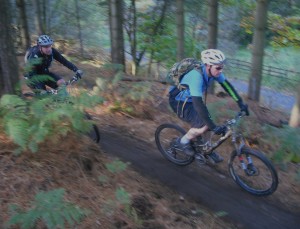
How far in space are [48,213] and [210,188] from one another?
3.37m

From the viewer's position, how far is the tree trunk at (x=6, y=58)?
16.8 ft

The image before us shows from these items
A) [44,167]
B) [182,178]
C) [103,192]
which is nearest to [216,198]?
[182,178]

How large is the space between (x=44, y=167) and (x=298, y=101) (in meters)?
6.41

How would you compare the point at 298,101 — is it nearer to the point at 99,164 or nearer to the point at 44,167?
the point at 99,164

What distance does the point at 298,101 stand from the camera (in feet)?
28.0

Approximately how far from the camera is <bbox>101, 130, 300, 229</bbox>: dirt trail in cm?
545

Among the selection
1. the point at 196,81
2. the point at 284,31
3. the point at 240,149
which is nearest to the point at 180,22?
the point at 284,31

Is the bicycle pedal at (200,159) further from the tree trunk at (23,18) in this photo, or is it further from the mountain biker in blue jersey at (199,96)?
the tree trunk at (23,18)

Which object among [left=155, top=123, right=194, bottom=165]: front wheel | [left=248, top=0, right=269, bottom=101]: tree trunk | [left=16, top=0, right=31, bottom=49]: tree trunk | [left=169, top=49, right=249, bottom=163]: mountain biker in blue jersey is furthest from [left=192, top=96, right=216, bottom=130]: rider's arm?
[left=16, top=0, right=31, bottom=49]: tree trunk

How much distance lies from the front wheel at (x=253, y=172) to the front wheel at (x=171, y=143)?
2.97ft

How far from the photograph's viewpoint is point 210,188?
20.4ft

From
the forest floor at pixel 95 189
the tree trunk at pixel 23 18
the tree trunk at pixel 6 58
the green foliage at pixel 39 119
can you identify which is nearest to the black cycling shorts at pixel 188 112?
the forest floor at pixel 95 189

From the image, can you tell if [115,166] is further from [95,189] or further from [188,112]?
[188,112]

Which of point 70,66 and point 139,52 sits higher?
point 70,66
